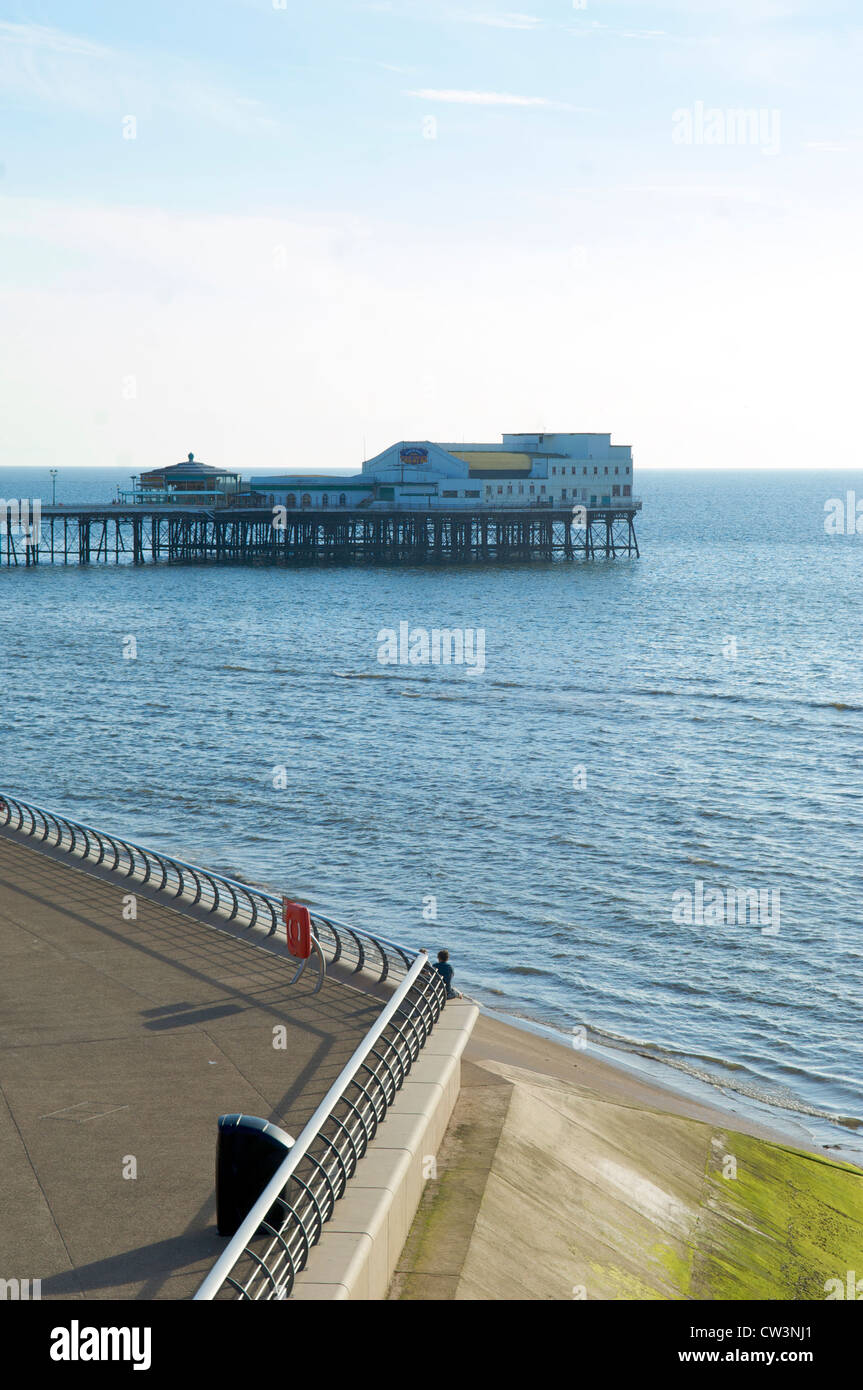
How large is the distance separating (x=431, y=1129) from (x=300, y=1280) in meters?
3.65

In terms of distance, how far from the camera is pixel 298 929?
1753cm

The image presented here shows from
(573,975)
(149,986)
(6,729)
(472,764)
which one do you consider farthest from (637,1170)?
(6,729)

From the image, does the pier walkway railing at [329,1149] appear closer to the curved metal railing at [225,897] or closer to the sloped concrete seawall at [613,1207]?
the curved metal railing at [225,897]

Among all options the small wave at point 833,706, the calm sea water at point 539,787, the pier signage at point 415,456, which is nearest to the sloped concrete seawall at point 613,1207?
the calm sea water at point 539,787

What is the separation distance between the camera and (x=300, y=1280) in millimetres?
10422

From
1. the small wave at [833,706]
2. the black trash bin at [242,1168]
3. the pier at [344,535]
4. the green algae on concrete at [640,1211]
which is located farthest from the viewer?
the pier at [344,535]

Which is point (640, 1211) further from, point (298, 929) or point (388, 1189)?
point (298, 929)
